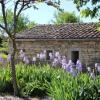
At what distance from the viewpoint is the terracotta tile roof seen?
26.4 m

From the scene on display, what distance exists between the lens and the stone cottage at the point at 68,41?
1011 inches

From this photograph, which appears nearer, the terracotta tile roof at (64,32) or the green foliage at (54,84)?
the green foliage at (54,84)

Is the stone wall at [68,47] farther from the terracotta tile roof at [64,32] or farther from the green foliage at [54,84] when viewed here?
the green foliage at [54,84]

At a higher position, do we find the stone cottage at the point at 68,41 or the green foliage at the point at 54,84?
the stone cottage at the point at 68,41

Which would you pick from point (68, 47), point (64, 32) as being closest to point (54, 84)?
point (68, 47)

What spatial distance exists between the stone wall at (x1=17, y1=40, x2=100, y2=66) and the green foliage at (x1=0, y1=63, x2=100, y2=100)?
33.0 ft

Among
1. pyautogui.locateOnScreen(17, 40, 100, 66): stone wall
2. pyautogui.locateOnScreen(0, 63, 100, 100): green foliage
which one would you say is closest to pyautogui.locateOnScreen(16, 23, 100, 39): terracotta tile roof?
pyautogui.locateOnScreen(17, 40, 100, 66): stone wall

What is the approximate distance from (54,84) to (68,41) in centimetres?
1512

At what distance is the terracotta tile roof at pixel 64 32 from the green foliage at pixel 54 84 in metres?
10.6

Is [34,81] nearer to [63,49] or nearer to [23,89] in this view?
[23,89]

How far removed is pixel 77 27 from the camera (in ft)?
96.5

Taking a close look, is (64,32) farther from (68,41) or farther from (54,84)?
(54,84)

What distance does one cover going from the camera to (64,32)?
1113 inches

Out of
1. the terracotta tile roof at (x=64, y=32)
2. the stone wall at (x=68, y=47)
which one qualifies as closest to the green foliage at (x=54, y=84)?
the stone wall at (x=68, y=47)
